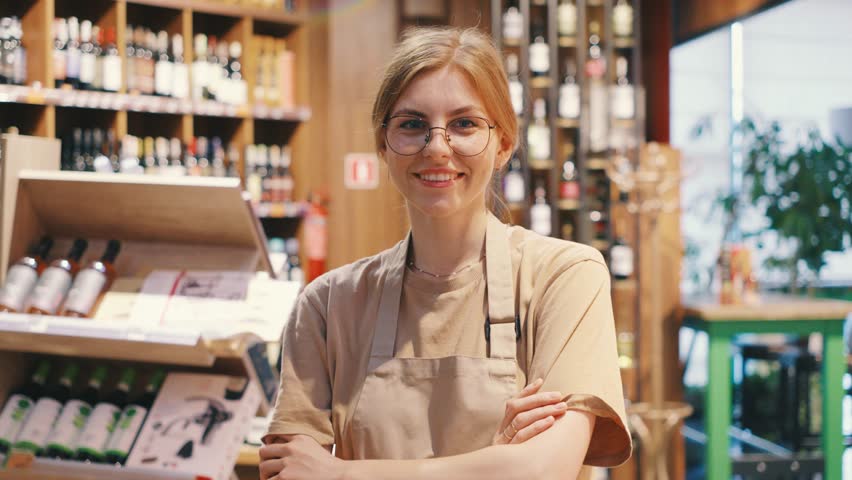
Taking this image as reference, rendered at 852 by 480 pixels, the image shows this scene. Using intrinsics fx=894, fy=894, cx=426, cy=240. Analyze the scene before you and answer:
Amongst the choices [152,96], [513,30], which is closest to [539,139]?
[513,30]

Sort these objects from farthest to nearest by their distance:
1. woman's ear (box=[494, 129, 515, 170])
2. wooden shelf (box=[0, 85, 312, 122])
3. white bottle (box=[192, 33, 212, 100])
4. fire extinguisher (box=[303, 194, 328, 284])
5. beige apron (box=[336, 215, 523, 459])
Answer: fire extinguisher (box=[303, 194, 328, 284]), white bottle (box=[192, 33, 212, 100]), wooden shelf (box=[0, 85, 312, 122]), woman's ear (box=[494, 129, 515, 170]), beige apron (box=[336, 215, 523, 459])

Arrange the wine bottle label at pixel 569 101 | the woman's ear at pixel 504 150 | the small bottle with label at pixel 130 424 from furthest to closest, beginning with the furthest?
the wine bottle label at pixel 569 101 → the small bottle with label at pixel 130 424 → the woman's ear at pixel 504 150

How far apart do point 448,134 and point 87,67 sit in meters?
3.75

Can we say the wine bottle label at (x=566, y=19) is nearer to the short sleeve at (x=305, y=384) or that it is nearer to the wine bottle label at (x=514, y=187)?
the wine bottle label at (x=514, y=187)

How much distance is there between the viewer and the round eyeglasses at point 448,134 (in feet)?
4.71

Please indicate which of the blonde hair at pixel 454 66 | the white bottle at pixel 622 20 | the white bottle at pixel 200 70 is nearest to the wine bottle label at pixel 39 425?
the blonde hair at pixel 454 66

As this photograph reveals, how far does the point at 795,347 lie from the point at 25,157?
4741mm

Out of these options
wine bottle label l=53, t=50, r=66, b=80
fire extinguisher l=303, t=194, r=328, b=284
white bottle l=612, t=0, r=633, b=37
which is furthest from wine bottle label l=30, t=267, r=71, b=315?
white bottle l=612, t=0, r=633, b=37

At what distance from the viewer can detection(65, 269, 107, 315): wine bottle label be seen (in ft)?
7.73

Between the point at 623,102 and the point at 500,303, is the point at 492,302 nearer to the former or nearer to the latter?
the point at 500,303

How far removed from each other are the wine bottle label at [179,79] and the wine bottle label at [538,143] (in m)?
2.17

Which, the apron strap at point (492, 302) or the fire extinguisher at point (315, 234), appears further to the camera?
the fire extinguisher at point (315, 234)

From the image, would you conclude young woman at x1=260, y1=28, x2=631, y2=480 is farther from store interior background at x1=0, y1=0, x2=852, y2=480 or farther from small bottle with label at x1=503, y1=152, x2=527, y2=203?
small bottle with label at x1=503, y1=152, x2=527, y2=203

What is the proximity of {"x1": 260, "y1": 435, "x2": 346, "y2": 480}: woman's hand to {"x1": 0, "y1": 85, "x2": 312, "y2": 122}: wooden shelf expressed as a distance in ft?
11.3
